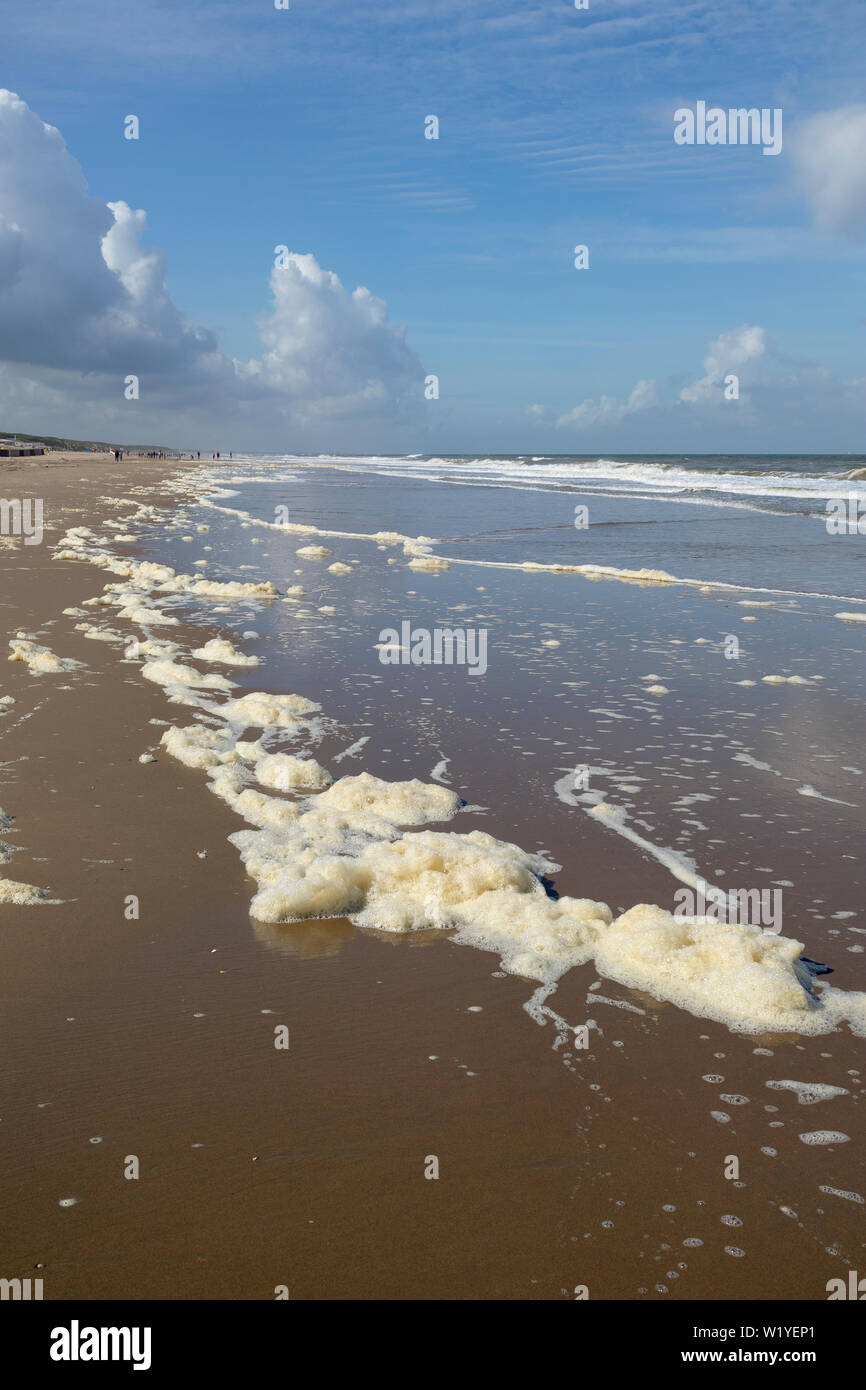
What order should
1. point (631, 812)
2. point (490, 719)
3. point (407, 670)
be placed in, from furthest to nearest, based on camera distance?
point (407, 670) < point (490, 719) < point (631, 812)

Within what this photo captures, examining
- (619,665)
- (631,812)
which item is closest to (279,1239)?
(631,812)

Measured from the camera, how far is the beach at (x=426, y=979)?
2867 mm

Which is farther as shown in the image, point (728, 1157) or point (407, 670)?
point (407, 670)

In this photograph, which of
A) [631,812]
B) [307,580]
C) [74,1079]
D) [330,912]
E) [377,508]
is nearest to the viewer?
[74,1079]

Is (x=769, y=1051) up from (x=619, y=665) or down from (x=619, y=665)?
down

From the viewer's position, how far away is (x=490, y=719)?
332 inches

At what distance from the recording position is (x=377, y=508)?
118 feet

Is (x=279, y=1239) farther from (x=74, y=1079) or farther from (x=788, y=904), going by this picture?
(x=788, y=904)

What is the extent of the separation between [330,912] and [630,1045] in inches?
68.3

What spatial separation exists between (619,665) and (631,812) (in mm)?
4462

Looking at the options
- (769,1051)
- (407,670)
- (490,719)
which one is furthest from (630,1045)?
(407,670)

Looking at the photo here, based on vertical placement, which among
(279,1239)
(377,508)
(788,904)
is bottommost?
(279,1239)

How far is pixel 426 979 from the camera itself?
4.26m

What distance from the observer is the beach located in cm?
287
